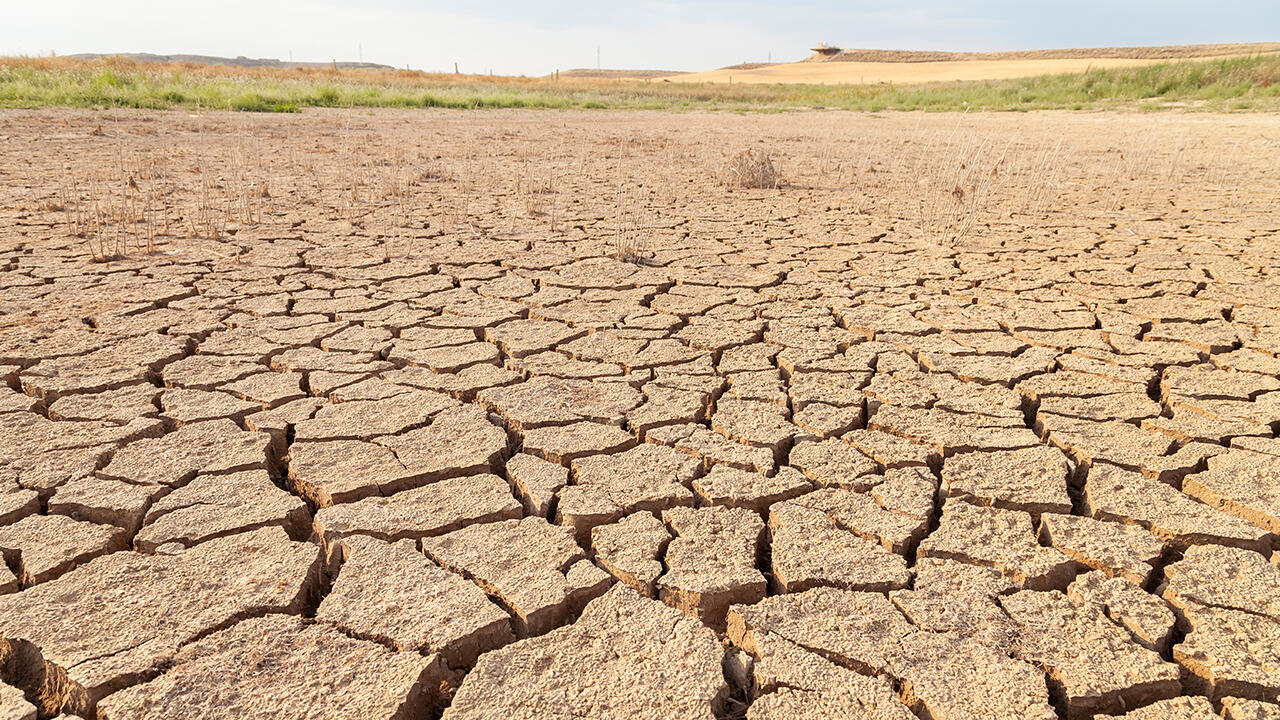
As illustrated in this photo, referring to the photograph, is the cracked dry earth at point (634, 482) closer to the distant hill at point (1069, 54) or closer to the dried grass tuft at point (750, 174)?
the dried grass tuft at point (750, 174)

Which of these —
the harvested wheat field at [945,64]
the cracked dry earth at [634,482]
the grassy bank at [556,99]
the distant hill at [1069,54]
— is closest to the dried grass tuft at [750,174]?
the cracked dry earth at [634,482]

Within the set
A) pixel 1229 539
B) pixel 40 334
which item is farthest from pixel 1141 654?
pixel 40 334

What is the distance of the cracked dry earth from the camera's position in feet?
4.76

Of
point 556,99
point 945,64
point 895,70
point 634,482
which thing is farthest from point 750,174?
point 945,64

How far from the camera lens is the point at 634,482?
209cm

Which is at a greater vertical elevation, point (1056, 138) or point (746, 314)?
point (1056, 138)

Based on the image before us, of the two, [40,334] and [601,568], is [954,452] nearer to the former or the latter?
[601,568]

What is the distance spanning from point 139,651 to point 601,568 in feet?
2.86

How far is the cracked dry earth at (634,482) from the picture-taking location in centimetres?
145

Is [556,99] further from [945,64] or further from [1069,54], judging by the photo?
[1069,54]

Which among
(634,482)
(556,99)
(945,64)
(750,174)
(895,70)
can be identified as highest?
(945,64)

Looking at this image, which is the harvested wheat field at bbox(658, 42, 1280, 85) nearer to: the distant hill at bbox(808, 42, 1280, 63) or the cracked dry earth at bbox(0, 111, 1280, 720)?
the distant hill at bbox(808, 42, 1280, 63)

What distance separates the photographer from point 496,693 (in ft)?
4.63

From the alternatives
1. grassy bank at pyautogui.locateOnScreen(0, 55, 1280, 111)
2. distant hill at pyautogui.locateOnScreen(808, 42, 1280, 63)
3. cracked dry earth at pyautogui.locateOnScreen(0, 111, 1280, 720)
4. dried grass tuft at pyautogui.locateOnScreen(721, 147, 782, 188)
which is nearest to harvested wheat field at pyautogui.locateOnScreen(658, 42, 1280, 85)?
distant hill at pyautogui.locateOnScreen(808, 42, 1280, 63)
